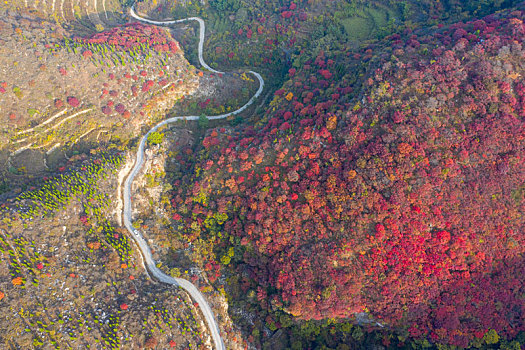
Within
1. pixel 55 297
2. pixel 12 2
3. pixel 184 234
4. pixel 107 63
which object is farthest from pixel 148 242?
pixel 12 2

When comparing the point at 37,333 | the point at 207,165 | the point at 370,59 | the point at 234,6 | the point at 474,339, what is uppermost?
the point at 234,6

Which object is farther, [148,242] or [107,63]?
[107,63]

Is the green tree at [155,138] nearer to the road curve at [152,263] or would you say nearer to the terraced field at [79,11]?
the road curve at [152,263]

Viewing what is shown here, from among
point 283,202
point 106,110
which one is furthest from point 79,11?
point 283,202

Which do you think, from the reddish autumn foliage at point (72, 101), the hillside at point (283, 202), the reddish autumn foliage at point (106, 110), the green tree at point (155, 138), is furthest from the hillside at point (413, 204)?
the reddish autumn foliage at point (72, 101)

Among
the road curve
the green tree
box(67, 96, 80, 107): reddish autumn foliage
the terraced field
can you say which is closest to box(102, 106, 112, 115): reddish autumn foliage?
box(67, 96, 80, 107): reddish autumn foliage

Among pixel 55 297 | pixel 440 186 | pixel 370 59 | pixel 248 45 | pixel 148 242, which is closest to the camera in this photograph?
pixel 55 297

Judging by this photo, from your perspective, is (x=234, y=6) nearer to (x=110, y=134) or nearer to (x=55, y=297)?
(x=110, y=134)

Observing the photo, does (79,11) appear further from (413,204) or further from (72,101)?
(413,204)
